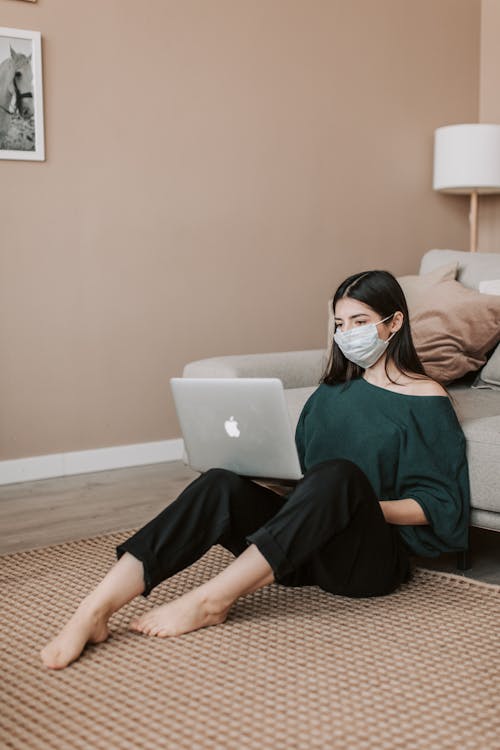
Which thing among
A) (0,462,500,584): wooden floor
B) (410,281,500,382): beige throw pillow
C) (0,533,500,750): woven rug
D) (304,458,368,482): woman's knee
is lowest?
(0,462,500,584): wooden floor

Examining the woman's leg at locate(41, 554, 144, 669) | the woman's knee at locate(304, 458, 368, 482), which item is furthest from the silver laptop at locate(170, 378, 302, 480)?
the woman's leg at locate(41, 554, 144, 669)

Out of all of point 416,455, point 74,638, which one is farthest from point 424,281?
point 74,638

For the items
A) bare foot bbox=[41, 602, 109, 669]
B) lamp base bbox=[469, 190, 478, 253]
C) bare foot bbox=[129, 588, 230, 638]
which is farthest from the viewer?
lamp base bbox=[469, 190, 478, 253]

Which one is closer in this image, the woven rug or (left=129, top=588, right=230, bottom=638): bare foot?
the woven rug

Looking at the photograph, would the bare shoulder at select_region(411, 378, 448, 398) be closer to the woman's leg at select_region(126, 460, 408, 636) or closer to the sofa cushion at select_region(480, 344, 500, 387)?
the woman's leg at select_region(126, 460, 408, 636)

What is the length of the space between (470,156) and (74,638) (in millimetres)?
2994

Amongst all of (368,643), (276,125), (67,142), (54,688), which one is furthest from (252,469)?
(276,125)

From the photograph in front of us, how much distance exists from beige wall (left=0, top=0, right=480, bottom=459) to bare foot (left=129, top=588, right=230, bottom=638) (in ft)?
5.53

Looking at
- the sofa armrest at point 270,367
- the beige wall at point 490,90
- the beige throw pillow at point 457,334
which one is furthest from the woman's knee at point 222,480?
the beige wall at point 490,90

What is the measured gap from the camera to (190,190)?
3.47 m

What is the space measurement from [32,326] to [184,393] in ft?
4.94

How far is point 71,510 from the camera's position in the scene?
9.09ft

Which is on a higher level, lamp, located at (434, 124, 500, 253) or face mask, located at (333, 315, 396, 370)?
lamp, located at (434, 124, 500, 253)

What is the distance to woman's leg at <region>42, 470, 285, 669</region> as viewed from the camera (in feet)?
5.15
